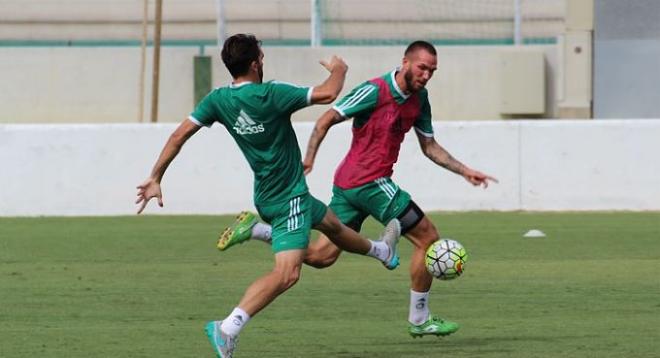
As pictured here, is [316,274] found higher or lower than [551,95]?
lower

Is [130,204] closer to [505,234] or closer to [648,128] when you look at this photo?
[505,234]

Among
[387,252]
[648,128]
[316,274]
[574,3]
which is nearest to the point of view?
[387,252]

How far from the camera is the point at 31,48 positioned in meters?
25.5

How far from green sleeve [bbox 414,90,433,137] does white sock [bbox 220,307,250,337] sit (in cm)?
250

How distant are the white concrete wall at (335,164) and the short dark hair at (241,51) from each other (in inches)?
400

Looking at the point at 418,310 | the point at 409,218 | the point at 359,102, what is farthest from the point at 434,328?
the point at 359,102

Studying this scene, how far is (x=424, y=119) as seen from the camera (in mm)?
10531

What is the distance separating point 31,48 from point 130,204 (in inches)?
295

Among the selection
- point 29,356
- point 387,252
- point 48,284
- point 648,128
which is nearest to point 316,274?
point 48,284

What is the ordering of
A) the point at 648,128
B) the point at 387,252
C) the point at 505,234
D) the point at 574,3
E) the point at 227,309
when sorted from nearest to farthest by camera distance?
the point at 387,252
the point at 227,309
the point at 505,234
the point at 648,128
the point at 574,3

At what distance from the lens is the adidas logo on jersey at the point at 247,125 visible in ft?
28.6

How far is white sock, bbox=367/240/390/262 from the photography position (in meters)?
9.88

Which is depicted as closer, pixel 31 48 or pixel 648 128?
pixel 648 128

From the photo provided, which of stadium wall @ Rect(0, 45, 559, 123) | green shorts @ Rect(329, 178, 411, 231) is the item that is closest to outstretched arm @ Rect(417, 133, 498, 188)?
green shorts @ Rect(329, 178, 411, 231)
